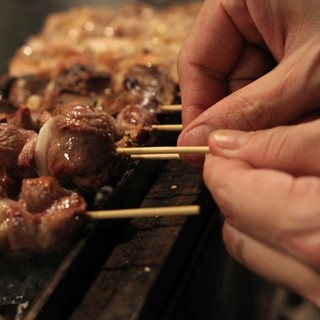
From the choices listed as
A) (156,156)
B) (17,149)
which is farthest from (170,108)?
(17,149)

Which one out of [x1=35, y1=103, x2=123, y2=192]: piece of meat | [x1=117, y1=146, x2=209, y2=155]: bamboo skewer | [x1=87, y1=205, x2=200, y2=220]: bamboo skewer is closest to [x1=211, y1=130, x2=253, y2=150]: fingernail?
[x1=117, y1=146, x2=209, y2=155]: bamboo skewer

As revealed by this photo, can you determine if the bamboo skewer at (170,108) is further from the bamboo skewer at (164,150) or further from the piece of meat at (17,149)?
the piece of meat at (17,149)

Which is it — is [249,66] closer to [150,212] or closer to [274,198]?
[150,212]

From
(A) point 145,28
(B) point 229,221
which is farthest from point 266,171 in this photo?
(A) point 145,28

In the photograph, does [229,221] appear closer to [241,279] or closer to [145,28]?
[241,279]

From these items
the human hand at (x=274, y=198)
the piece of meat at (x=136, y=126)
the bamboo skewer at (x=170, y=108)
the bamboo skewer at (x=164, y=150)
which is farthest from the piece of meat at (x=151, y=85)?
the human hand at (x=274, y=198)

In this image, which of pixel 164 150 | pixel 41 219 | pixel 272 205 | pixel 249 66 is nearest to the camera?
pixel 272 205
